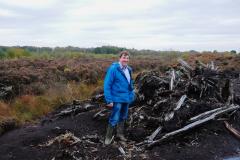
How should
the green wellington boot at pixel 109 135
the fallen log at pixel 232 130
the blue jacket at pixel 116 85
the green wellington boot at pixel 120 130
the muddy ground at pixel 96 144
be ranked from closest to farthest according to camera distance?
the muddy ground at pixel 96 144
the blue jacket at pixel 116 85
the green wellington boot at pixel 109 135
the green wellington boot at pixel 120 130
the fallen log at pixel 232 130

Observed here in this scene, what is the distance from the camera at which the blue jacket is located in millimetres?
7887

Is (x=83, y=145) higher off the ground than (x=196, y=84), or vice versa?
(x=196, y=84)

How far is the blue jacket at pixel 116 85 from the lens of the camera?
7.89m

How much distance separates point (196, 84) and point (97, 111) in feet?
8.41

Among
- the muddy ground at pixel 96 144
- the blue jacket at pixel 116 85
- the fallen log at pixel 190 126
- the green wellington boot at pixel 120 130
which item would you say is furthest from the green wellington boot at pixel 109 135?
the fallen log at pixel 190 126

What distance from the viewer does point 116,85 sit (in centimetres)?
807

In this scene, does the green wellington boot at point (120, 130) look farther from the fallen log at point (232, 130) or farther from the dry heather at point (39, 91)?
the dry heather at point (39, 91)

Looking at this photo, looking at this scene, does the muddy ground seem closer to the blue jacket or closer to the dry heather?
the blue jacket

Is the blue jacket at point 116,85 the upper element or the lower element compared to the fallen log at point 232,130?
upper

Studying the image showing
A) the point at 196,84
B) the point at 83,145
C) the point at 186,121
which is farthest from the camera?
the point at 196,84

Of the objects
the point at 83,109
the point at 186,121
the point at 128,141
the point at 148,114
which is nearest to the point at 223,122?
the point at 186,121

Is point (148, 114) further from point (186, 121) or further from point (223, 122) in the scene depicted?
point (223, 122)

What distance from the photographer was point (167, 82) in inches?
422

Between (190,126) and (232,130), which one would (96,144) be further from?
(232,130)
